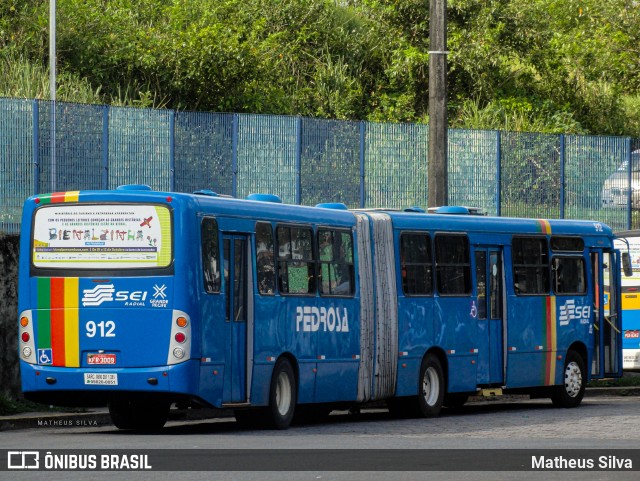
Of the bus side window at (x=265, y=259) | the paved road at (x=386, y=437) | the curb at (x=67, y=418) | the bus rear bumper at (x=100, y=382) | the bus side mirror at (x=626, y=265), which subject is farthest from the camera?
the bus side mirror at (x=626, y=265)

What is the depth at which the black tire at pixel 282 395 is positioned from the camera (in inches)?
685

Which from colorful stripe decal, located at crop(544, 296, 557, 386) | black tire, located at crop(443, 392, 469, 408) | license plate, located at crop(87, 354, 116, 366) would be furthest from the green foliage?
license plate, located at crop(87, 354, 116, 366)

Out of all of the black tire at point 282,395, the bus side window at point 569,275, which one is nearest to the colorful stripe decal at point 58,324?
the black tire at point 282,395

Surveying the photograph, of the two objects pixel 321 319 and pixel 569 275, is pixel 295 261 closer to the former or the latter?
pixel 321 319

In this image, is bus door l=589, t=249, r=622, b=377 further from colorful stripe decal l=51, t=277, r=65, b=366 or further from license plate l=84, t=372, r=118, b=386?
colorful stripe decal l=51, t=277, r=65, b=366

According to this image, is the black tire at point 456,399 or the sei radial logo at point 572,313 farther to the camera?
the sei radial logo at point 572,313

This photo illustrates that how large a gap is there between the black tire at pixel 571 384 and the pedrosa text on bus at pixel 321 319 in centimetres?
540

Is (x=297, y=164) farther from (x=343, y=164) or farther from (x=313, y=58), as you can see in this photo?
(x=313, y=58)

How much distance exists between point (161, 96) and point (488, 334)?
1893 centimetres

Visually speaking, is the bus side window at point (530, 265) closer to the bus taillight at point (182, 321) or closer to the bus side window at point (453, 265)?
the bus side window at point (453, 265)

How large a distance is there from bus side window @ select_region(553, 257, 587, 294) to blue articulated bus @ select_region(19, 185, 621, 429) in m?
0.03

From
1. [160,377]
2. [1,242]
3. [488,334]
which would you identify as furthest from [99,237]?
[488,334]

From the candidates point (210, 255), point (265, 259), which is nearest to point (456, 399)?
point (265, 259)

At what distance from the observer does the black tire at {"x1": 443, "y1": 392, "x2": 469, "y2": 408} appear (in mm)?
22503
